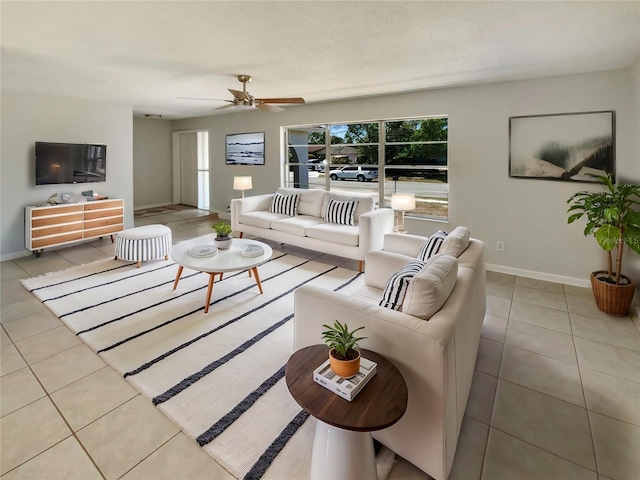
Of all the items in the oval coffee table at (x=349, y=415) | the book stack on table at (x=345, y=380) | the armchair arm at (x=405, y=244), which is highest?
the armchair arm at (x=405, y=244)

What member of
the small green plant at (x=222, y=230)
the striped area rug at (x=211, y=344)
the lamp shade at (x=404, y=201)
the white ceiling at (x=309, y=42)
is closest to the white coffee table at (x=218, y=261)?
the small green plant at (x=222, y=230)

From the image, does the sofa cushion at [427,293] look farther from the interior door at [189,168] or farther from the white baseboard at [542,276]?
the interior door at [189,168]

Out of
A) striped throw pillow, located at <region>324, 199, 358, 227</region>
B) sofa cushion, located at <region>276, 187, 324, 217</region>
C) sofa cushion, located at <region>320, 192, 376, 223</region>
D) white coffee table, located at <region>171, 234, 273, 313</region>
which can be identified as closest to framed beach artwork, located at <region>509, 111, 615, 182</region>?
sofa cushion, located at <region>320, 192, 376, 223</region>

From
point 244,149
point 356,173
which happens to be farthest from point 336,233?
point 244,149

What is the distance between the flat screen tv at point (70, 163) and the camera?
189 inches

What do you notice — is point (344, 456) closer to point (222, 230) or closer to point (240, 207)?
point (222, 230)

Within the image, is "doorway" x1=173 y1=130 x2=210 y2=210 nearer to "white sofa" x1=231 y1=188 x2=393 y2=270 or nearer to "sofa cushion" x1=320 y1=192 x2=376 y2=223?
"white sofa" x1=231 y1=188 x2=393 y2=270

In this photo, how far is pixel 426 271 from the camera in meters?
1.72

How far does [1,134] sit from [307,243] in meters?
4.39

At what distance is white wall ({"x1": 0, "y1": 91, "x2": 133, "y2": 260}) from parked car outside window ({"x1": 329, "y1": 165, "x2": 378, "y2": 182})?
3.89 metres

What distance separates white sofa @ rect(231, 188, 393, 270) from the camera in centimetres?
421

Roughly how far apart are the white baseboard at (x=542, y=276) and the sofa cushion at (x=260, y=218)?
314 centimetres

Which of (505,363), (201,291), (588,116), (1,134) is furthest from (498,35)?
(1,134)

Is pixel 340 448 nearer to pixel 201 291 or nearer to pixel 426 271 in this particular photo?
pixel 426 271
